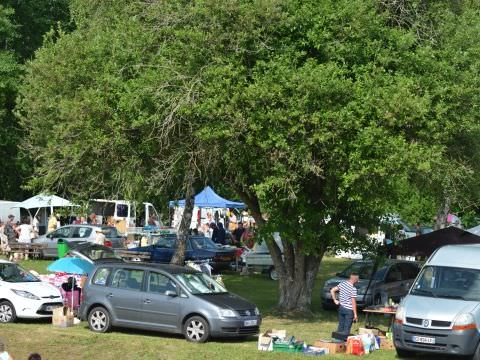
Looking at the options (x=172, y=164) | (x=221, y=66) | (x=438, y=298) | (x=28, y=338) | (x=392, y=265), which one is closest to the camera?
(x=438, y=298)

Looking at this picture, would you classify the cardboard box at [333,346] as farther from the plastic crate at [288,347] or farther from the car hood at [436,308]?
the car hood at [436,308]

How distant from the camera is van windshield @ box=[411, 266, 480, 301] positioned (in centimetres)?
1800

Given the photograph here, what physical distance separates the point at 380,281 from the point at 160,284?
28.5 ft

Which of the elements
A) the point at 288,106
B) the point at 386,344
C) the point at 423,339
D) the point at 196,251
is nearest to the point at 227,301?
the point at 386,344

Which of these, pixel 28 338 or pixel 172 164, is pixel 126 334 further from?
pixel 172 164

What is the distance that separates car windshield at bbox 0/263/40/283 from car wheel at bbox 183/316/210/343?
212 inches

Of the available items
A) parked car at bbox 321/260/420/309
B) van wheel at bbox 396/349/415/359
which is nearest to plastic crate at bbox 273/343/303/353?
van wheel at bbox 396/349/415/359

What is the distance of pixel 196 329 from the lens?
62.1 feet

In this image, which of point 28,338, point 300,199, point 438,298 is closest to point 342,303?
point 438,298

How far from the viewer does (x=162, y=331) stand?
19391mm

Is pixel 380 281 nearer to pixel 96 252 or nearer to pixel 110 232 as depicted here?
pixel 96 252

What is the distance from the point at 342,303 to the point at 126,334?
16.2ft

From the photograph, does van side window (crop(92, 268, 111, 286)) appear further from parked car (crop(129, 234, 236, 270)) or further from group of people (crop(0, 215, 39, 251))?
group of people (crop(0, 215, 39, 251))

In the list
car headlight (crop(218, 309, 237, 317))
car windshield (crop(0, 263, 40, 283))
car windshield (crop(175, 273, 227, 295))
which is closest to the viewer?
car headlight (crop(218, 309, 237, 317))
